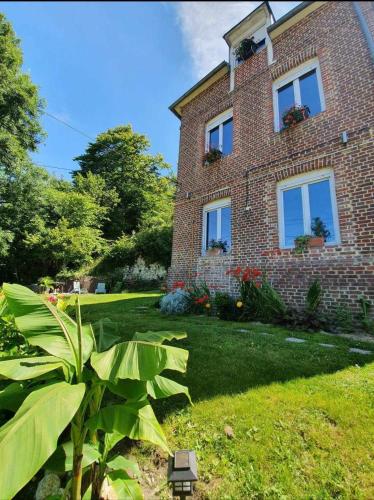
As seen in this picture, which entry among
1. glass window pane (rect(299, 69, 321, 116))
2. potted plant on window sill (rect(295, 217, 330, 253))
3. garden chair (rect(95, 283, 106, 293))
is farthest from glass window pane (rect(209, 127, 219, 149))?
garden chair (rect(95, 283, 106, 293))

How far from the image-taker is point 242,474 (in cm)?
168

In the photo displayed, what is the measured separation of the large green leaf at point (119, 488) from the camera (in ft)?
4.84

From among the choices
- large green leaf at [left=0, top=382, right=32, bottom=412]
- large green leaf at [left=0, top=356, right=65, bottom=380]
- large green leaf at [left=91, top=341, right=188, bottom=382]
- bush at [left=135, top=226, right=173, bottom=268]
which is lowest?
large green leaf at [left=0, top=382, right=32, bottom=412]

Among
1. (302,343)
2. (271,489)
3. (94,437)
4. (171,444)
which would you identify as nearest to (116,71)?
(94,437)

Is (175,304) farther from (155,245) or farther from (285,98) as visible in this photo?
(155,245)

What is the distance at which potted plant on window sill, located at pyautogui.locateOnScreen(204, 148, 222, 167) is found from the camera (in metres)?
8.29

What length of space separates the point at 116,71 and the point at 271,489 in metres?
3.13

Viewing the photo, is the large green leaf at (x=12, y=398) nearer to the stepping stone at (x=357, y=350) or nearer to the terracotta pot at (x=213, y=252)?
the stepping stone at (x=357, y=350)

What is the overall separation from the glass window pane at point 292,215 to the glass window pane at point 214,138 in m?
3.50

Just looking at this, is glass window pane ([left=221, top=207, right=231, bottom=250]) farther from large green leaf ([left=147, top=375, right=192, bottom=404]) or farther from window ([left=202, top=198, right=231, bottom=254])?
large green leaf ([left=147, top=375, right=192, bottom=404])

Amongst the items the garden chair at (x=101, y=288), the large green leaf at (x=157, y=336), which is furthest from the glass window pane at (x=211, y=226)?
the garden chair at (x=101, y=288)

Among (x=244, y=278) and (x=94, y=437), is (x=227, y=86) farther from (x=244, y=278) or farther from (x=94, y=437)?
(x=94, y=437)

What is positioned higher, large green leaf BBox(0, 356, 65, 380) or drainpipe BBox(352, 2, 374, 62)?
drainpipe BBox(352, 2, 374, 62)

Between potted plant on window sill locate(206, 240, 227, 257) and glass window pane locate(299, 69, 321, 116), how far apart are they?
4.03 m
